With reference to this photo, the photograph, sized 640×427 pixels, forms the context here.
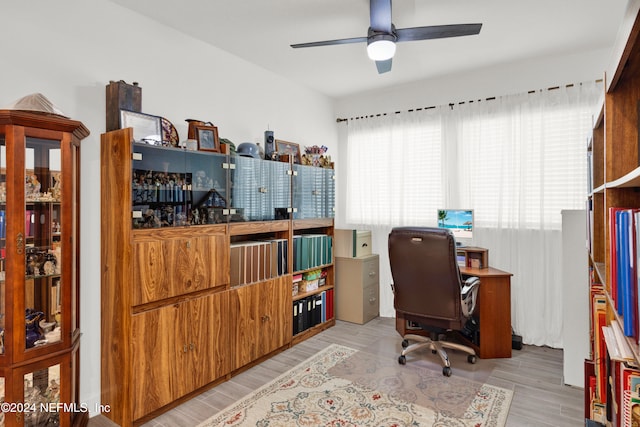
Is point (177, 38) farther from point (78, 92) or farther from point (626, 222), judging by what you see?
point (626, 222)

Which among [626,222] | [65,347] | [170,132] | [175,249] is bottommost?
[65,347]

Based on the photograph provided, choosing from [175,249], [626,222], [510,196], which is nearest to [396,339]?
[510,196]

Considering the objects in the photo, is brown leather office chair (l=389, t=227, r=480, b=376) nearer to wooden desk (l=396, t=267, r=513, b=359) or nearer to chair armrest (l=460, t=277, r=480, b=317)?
chair armrest (l=460, t=277, r=480, b=317)

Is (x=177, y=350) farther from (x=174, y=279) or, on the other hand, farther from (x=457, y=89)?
(x=457, y=89)

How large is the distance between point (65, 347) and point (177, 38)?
94.6 inches

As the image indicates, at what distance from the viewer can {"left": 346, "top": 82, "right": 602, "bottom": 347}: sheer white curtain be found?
11.7 ft

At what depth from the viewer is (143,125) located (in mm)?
2590

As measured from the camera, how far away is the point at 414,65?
383 cm

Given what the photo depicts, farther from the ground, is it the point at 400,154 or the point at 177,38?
the point at 177,38

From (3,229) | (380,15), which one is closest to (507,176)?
(380,15)

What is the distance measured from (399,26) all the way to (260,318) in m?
2.70

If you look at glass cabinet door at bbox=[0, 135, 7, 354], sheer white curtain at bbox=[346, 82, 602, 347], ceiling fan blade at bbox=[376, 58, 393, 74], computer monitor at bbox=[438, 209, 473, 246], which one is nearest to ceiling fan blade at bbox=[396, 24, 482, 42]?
ceiling fan blade at bbox=[376, 58, 393, 74]

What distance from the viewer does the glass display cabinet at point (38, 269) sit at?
6.21ft

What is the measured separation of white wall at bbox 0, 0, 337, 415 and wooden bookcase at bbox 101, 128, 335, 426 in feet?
0.31
